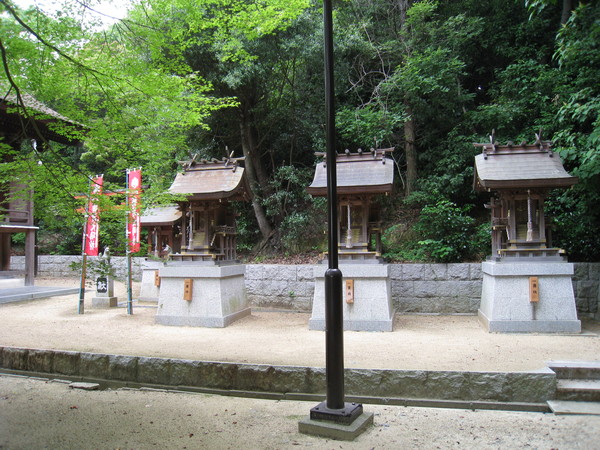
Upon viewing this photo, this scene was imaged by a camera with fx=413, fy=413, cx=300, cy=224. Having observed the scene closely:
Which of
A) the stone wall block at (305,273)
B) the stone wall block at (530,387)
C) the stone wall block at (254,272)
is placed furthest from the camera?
the stone wall block at (254,272)

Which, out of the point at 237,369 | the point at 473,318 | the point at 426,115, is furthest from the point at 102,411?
the point at 426,115

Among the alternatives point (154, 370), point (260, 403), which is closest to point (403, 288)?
point (260, 403)

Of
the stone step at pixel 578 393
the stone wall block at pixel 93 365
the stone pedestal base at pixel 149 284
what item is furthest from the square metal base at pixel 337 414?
the stone pedestal base at pixel 149 284

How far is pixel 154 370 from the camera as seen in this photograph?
5.61m

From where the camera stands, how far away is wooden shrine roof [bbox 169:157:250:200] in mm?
9125

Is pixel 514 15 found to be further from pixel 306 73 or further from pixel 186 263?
pixel 186 263

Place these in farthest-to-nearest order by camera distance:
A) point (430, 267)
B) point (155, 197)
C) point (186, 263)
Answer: point (430, 267) < point (186, 263) < point (155, 197)

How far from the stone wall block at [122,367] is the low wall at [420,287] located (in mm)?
4041

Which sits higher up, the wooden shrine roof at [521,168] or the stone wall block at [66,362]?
the wooden shrine roof at [521,168]

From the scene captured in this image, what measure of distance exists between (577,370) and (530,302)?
2.96m

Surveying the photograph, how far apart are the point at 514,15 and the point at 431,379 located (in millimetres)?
13657

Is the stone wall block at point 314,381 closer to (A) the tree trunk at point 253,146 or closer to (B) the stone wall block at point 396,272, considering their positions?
(B) the stone wall block at point 396,272

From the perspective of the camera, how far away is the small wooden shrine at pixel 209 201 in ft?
30.4

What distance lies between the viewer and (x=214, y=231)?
964 cm
